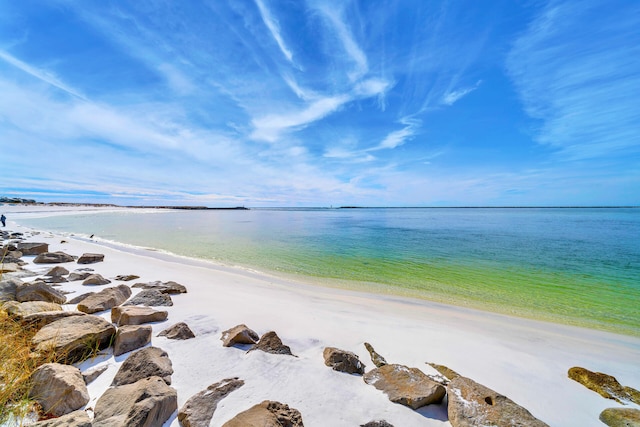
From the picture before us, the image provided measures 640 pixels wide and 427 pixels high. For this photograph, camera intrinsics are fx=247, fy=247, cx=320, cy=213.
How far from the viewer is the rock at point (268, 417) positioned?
8.24 ft

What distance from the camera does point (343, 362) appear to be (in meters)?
3.94

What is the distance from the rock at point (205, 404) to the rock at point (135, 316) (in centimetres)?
278

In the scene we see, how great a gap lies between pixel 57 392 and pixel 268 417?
2.44 metres

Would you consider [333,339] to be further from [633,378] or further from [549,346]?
[633,378]

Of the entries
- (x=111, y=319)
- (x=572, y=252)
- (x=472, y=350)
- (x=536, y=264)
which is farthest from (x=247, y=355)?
(x=572, y=252)

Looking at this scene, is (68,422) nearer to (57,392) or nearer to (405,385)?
(57,392)

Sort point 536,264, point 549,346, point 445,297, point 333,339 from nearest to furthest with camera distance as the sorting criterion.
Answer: point 333,339 < point 549,346 < point 445,297 < point 536,264

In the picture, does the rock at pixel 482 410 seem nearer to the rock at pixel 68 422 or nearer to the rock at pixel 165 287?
the rock at pixel 68 422

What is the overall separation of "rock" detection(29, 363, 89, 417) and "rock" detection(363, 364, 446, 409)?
360 centimetres

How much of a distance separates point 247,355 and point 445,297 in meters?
7.91

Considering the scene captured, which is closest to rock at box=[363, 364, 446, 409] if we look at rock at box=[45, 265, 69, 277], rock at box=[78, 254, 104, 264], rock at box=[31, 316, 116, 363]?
rock at box=[31, 316, 116, 363]

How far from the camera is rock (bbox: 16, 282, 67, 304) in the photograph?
5387 mm

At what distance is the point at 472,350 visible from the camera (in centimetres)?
511

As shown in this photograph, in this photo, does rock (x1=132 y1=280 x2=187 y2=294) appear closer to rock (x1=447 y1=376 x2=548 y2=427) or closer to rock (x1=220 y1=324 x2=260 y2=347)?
rock (x1=220 y1=324 x2=260 y2=347)
